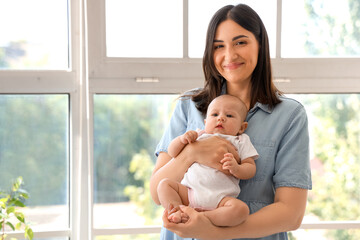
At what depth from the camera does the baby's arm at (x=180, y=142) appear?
1.44m

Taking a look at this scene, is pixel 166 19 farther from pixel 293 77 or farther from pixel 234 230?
pixel 234 230

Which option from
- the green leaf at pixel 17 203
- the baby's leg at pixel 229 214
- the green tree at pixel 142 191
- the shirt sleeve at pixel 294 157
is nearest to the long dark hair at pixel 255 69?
the shirt sleeve at pixel 294 157

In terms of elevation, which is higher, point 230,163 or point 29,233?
point 230,163

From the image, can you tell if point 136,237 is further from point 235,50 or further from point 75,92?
point 235,50

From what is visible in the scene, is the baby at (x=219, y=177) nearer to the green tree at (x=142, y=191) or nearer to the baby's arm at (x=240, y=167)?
the baby's arm at (x=240, y=167)

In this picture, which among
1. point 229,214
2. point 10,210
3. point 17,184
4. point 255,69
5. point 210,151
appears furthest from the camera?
point 17,184

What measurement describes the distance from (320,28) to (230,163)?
1.19 metres

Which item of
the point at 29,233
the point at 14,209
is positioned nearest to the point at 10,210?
the point at 14,209

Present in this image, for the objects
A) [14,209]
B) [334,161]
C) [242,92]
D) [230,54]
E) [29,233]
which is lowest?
[29,233]

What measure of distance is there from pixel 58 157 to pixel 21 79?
1.23 ft

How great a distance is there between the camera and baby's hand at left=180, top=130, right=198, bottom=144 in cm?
143

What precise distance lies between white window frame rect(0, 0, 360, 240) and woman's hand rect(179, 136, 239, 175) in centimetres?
74

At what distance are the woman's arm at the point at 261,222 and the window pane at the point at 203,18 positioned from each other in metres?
0.96

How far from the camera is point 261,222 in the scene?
Answer: 1.34 m
